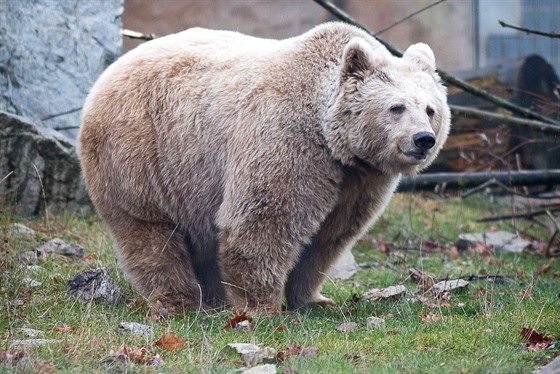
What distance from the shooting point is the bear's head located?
6.14 meters

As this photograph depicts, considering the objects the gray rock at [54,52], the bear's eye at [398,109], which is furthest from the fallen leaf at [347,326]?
the gray rock at [54,52]

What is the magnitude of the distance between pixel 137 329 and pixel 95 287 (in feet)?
3.32

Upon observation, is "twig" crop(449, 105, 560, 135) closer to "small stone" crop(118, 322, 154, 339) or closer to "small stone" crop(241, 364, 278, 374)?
"small stone" crop(118, 322, 154, 339)

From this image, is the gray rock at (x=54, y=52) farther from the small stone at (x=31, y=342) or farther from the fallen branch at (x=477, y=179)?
the small stone at (x=31, y=342)

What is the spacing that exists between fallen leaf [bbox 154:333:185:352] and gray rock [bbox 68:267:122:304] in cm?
118

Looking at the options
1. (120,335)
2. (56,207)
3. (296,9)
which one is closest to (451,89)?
(56,207)

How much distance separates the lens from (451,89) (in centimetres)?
1147

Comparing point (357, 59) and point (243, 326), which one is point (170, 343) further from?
point (357, 59)

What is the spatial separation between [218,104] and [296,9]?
42.3ft

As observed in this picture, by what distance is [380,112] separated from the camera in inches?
246

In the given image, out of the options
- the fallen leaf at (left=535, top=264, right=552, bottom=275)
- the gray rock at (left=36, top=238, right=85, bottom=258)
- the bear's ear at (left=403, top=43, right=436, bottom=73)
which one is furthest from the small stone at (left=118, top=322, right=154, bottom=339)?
the fallen leaf at (left=535, top=264, right=552, bottom=275)

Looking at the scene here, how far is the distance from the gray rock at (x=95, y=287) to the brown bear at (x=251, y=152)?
A: 30 cm

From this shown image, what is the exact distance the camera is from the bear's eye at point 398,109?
6172mm

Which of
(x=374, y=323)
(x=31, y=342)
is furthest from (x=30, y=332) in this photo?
(x=374, y=323)
